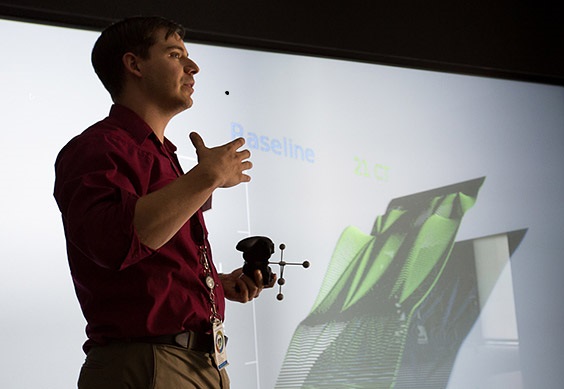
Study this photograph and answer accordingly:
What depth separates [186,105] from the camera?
63.9 inches

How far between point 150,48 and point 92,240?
55 cm

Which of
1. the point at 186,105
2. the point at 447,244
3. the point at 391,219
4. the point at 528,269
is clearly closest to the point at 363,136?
the point at 391,219

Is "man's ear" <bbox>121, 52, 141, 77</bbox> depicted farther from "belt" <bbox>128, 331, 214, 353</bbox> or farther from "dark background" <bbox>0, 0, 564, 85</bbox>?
"dark background" <bbox>0, 0, 564, 85</bbox>

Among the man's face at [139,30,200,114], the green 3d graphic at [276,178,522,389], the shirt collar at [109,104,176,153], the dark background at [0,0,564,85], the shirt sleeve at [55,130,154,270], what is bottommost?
the green 3d graphic at [276,178,522,389]

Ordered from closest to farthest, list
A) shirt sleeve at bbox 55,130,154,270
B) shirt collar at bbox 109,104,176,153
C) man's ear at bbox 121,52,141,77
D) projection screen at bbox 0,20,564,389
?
shirt sleeve at bbox 55,130,154,270
shirt collar at bbox 109,104,176,153
man's ear at bbox 121,52,141,77
projection screen at bbox 0,20,564,389

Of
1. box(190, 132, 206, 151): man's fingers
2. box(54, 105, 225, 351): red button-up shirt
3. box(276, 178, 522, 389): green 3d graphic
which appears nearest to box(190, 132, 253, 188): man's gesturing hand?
box(190, 132, 206, 151): man's fingers

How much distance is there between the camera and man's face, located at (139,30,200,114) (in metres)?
1.61

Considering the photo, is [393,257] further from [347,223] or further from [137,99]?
[137,99]

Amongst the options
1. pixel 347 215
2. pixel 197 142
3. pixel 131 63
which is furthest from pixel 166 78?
pixel 347 215

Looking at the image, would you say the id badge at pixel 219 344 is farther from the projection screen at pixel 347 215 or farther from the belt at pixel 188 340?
the projection screen at pixel 347 215

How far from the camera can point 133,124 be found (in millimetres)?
1534

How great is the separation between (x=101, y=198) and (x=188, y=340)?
335 mm

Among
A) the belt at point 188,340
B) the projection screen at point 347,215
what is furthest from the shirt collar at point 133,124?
the projection screen at point 347,215

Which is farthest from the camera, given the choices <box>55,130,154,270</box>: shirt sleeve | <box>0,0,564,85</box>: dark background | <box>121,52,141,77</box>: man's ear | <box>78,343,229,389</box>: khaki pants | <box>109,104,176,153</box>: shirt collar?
<box>0,0,564,85</box>: dark background
